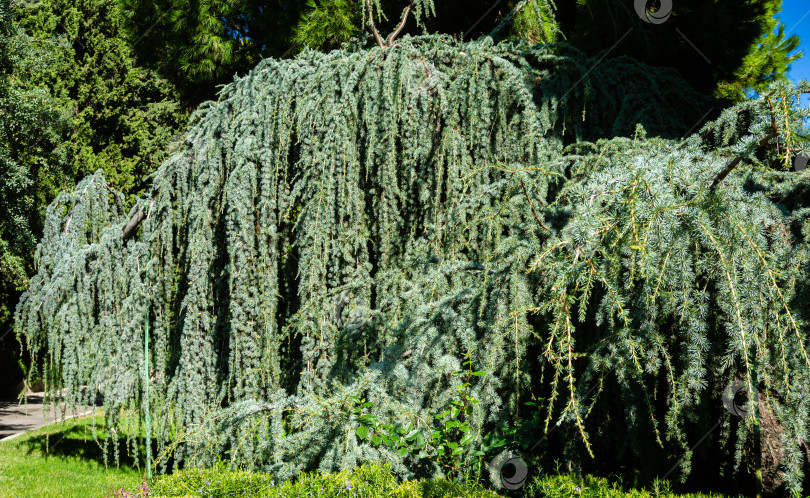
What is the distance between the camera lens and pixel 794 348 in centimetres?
183

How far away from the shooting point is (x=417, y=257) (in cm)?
281

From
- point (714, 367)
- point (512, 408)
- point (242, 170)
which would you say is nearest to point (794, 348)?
point (714, 367)

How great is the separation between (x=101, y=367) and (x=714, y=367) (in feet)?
10.8
